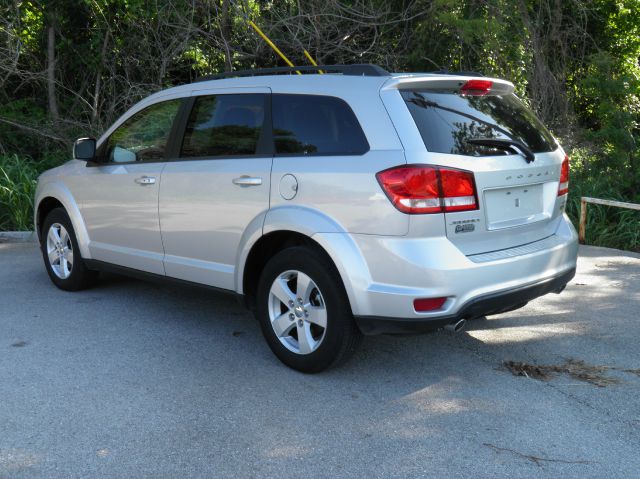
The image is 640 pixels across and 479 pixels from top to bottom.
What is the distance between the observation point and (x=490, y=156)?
164 inches

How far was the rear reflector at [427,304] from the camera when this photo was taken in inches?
154

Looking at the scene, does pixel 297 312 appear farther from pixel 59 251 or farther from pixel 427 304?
pixel 59 251

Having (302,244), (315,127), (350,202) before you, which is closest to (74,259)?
(302,244)

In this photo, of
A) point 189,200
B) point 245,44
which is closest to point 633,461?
point 189,200

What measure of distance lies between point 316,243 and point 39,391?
1833 mm

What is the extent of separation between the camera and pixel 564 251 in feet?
15.2

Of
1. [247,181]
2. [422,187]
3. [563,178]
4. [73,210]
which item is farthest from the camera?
[73,210]

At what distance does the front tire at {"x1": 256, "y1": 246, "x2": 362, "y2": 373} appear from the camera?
165 inches

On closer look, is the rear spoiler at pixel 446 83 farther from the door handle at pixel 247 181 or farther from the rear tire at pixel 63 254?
the rear tire at pixel 63 254

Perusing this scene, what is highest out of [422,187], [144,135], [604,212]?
[144,135]

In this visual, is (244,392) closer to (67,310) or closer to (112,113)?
(67,310)

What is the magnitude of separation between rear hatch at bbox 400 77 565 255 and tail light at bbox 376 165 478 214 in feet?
0.17

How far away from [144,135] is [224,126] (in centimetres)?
96

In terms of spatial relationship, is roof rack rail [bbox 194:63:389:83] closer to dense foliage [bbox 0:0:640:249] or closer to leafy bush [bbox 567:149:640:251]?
leafy bush [bbox 567:149:640:251]
